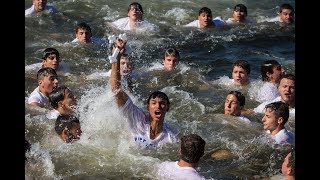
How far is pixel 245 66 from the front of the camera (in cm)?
902

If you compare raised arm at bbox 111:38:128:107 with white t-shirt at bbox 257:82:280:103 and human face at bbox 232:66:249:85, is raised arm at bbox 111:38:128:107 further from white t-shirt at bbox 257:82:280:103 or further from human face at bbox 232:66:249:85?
human face at bbox 232:66:249:85

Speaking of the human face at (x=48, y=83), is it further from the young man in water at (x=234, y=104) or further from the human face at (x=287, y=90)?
the human face at (x=287, y=90)

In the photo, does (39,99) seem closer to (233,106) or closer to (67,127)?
(67,127)

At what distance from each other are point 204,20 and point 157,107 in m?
6.49

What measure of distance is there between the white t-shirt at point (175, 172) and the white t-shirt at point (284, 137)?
5.46ft

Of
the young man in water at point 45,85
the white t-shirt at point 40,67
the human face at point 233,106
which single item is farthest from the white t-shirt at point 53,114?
the human face at point 233,106

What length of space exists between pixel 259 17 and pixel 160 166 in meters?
9.17

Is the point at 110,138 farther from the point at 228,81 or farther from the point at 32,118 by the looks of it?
the point at 228,81

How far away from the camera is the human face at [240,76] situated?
8.97 meters

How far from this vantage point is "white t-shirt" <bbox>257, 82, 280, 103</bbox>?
843cm

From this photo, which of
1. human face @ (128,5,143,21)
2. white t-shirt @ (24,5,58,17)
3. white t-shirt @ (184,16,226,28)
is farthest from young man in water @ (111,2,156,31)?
white t-shirt @ (24,5,58,17)

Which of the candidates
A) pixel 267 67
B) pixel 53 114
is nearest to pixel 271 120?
pixel 267 67

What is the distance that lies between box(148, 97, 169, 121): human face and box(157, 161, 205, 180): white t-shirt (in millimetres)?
631
